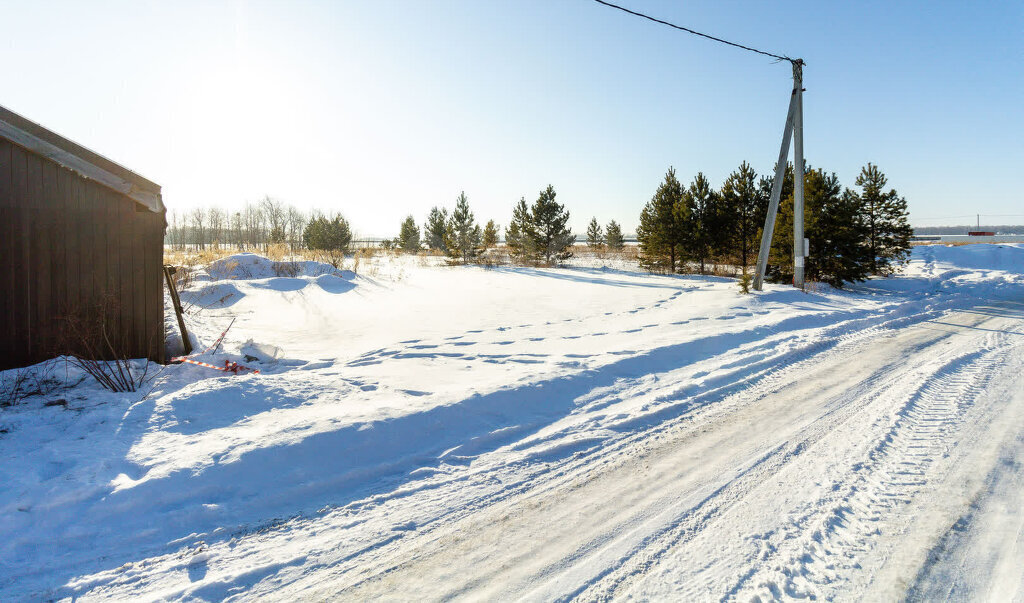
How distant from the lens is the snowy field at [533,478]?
224 centimetres

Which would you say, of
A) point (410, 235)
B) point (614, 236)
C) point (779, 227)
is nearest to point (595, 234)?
point (614, 236)

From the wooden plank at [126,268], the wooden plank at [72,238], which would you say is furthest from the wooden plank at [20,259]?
the wooden plank at [126,268]

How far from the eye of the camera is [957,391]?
15.1ft

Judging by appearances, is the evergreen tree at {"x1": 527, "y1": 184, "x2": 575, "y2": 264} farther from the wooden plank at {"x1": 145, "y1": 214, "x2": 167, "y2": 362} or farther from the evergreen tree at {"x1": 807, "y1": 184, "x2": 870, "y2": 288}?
the wooden plank at {"x1": 145, "y1": 214, "x2": 167, "y2": 362}

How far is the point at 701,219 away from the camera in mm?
21406

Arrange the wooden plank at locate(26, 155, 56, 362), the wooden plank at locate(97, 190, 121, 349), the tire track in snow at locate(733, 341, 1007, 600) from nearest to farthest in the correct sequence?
the tire track in snow at locate(733, 341, 1007, 600)
the wooden plank at locate(26, 155, 56, 362)
the wooden plank at locate(97, 190, 121, 349)

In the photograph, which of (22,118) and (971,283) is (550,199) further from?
(22,118)

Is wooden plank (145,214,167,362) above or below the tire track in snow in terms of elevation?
above

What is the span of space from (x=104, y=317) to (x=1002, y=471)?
8413mm

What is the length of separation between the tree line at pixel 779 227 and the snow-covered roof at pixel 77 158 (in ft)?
51.5

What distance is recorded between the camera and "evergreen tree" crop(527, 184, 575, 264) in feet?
92.8

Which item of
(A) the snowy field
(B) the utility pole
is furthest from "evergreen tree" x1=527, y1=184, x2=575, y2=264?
(A) the snowy field

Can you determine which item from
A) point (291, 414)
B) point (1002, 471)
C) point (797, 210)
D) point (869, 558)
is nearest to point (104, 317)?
point (291, 414)

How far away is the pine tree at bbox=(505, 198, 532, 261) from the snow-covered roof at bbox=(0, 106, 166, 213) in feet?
79.7
